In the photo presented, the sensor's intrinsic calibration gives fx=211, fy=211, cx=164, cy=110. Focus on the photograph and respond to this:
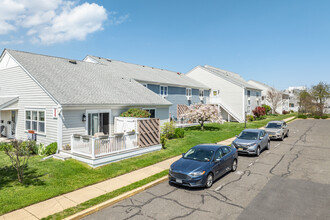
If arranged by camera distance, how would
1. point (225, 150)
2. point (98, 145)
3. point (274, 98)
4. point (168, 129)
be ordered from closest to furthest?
point (225, 150) < point (98, 145) < point (168, 129) < point (274, 98)

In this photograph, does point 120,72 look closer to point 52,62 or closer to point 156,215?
point 52,62

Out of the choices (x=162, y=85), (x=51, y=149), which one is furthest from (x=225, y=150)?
(x=162, y=85)

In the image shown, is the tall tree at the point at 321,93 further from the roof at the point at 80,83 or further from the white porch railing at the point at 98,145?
the white porch railing at the point at 98,145

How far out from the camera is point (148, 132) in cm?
1463

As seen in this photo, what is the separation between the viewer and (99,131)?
599 inches

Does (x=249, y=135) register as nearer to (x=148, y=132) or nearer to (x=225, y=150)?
(x=225, y=150)

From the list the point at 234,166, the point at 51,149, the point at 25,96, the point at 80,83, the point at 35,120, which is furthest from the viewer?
the point at 80,83

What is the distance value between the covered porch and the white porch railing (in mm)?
7861

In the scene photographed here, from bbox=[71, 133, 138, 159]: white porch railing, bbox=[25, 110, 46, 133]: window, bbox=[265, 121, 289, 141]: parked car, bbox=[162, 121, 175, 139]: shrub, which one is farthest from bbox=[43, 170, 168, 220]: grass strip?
bbox=[265, 121, 289, 141]: parked car

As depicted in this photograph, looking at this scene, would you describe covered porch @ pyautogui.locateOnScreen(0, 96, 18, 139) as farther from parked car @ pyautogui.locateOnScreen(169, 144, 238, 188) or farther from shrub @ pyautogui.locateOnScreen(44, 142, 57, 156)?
parked car @ pyautogui.locateOnScreen(169, 144, 238, 188)

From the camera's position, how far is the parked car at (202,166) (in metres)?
8.56

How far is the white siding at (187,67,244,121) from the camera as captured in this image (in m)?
36.3

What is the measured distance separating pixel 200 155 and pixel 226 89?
29463 mm

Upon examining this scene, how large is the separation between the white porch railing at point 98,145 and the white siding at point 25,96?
7.25ft
